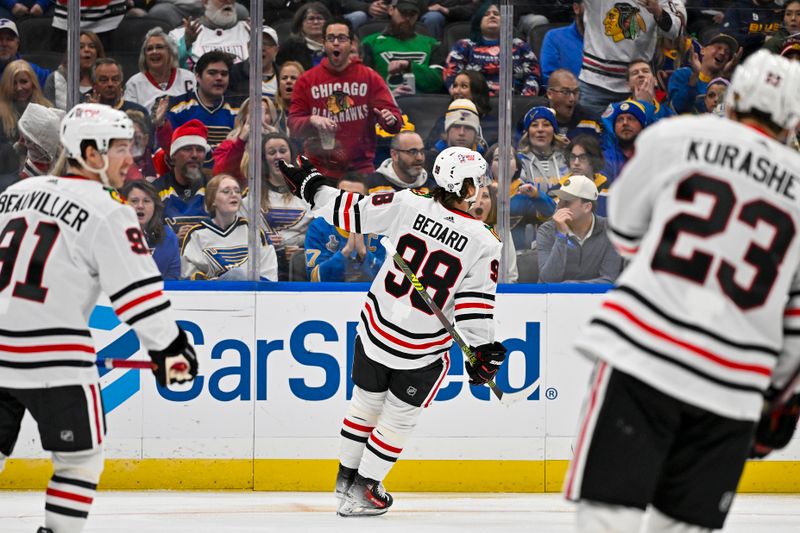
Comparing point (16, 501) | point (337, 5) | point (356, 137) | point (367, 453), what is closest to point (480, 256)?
point (367, 453)

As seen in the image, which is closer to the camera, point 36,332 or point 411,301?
point 36,332

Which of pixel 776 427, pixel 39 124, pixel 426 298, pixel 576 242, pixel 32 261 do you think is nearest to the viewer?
pixel 776 427

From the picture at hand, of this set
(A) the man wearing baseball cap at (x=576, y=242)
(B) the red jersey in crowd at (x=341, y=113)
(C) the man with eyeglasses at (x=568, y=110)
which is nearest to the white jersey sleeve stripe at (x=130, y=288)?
(B) the red jersey in crowd at (x=341, y=113)

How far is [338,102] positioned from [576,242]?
1210 mm

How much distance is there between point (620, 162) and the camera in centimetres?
523

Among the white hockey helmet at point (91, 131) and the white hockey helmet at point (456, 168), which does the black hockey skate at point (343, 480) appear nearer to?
the white hockey helmet at point (456, 168)

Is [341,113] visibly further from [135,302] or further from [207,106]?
[135,302]

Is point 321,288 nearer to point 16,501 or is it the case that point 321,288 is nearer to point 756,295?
point 16,501

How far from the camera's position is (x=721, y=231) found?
2.05 m

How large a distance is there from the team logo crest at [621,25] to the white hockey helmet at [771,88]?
3.15 meters

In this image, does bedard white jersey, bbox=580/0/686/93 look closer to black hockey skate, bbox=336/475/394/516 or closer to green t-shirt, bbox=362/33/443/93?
green t-shirt, bbox=362/33/443/93

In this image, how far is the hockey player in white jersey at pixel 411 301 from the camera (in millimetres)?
4273

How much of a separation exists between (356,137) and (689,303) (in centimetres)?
325

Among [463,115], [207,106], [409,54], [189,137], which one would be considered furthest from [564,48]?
[189,137]
